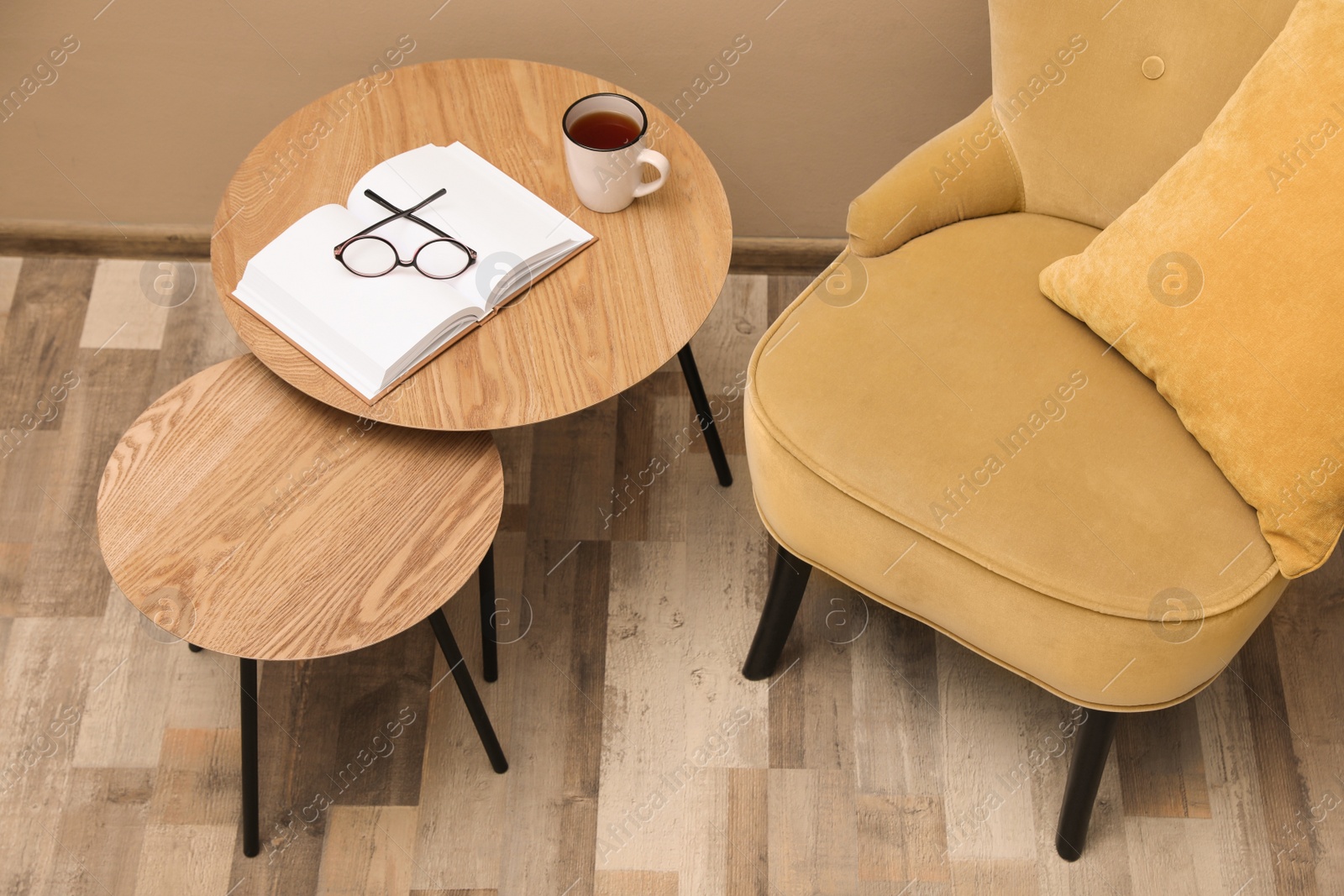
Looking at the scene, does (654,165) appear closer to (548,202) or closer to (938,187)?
(548,202)

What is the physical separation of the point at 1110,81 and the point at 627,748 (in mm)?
1097

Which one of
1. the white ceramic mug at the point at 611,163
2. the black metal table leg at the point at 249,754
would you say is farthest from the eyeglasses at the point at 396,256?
the black metal table leg at the point at 249,754

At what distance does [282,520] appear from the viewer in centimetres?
122

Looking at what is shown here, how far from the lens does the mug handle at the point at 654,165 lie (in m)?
1.29

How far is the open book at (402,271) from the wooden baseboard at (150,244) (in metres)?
0.71

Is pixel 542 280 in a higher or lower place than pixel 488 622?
higher

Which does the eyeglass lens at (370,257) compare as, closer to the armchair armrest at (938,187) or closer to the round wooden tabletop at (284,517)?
the round wooden tabletop at (284,517)

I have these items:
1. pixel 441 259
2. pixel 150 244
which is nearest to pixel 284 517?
pixel 441 259

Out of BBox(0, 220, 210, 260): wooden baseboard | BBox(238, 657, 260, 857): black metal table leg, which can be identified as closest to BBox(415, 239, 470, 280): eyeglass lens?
BBox(238, 657, 260, 857): black metal table leg

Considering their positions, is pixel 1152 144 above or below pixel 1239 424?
above

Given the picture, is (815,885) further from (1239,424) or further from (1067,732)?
(1239,424)

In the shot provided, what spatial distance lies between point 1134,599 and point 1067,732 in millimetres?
500

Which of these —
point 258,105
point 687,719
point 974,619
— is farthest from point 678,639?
point 258,105

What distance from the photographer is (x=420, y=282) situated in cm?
127
